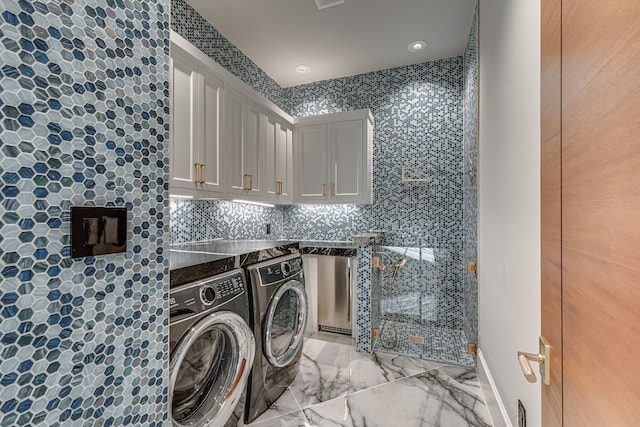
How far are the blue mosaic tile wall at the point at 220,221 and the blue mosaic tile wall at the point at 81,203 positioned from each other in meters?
1.54

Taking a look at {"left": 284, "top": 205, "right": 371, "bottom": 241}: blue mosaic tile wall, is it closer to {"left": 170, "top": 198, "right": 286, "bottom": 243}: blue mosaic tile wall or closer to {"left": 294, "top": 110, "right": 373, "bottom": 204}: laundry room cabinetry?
{"left": 170, "top": 198, "right": 286, "bottom": 243}: blue mosaic tile wall

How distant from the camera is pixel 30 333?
588 millimetres

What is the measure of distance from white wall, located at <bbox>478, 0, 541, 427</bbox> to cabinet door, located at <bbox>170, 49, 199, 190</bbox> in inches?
72.4

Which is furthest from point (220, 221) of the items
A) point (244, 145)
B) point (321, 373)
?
point (321, 373)

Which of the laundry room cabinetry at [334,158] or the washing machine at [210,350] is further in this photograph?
the laundry room cabinetry at [334,158]

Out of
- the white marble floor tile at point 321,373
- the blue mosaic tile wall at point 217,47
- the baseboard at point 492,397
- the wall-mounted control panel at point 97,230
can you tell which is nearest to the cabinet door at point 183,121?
the blue mosaic tile wall at point 217,47

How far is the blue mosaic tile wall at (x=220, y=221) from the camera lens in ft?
7.45

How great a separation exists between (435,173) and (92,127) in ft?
9.93

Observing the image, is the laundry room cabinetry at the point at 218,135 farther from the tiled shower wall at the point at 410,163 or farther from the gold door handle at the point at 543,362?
the gold door handle at the point at 543,362

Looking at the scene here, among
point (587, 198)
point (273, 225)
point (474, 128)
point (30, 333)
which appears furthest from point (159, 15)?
point (273, 225)

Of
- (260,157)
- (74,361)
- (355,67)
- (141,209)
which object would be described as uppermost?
(355,67)

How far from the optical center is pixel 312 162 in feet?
10.8

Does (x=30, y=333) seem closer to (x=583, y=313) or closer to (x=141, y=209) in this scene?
(x=141, y=209)

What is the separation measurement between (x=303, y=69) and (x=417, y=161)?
1.70 metres
